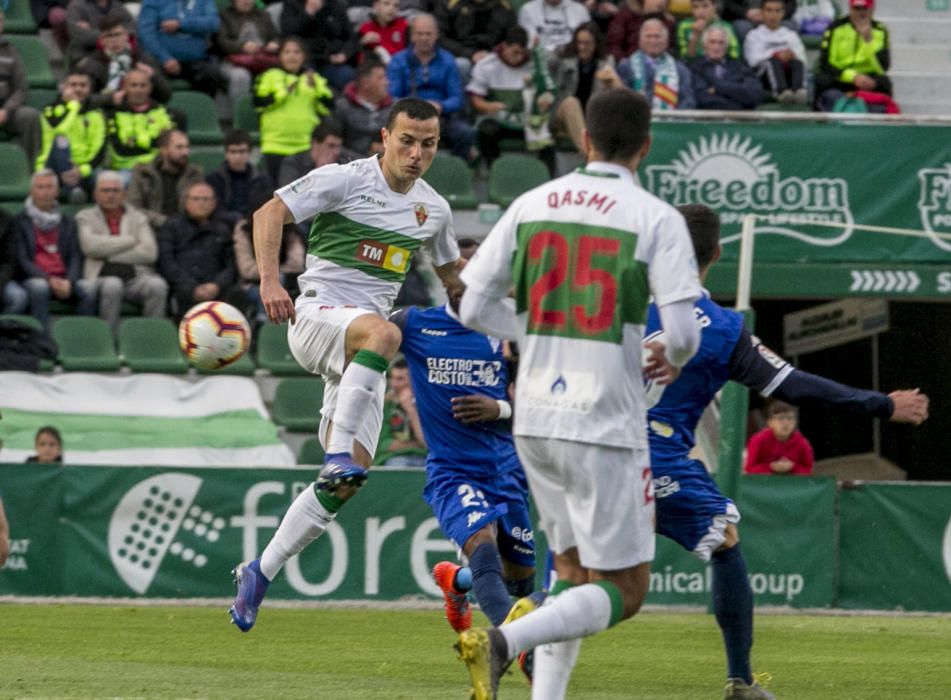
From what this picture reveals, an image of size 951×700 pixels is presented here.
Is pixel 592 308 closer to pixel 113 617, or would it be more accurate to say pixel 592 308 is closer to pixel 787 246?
pixel 113 617

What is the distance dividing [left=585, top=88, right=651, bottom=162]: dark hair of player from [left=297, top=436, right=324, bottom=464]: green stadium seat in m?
10.0

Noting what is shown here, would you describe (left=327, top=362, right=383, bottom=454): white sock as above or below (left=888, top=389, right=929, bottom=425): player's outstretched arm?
below

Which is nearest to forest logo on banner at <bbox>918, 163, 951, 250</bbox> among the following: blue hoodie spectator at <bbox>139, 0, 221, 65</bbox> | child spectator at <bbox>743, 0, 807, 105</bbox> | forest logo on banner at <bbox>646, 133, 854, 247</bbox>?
forest logo on banner at <bbox>646, 133, 854, 247</bbox>

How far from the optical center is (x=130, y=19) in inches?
747

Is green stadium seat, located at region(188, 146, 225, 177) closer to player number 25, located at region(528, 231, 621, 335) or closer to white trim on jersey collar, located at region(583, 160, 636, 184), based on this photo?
white trim on jersey collar, located at region(583, 160, 636, 184)

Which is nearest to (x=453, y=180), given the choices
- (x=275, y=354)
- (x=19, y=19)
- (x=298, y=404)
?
(x=275, y=354)

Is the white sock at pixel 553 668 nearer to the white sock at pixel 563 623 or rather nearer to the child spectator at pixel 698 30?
the white sock at pixel 563 623

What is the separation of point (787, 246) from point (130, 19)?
291 inches

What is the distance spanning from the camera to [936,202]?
1648 cm

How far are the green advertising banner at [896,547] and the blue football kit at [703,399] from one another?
6859 millimetres

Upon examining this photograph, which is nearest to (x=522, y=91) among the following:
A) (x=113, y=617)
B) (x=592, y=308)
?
(x=113, y=617)

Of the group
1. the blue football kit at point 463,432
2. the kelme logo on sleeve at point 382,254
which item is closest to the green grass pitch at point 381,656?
the blue football kit at point 463,432

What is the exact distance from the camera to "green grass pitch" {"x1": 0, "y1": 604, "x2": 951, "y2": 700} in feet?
28.0

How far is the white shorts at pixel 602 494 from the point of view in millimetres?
6121
